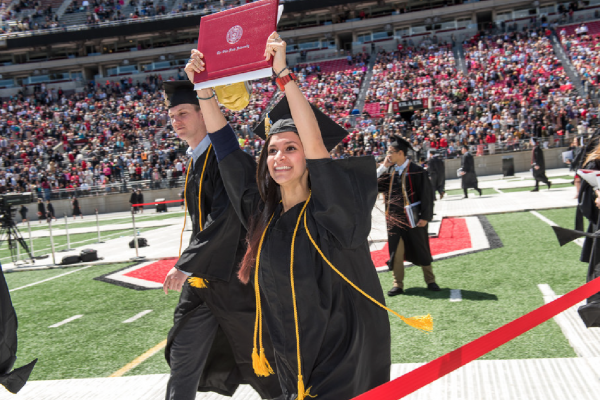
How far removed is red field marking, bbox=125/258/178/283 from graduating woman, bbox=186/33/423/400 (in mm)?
6423

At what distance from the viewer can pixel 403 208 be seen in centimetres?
654

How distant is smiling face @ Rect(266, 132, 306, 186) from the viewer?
208cm

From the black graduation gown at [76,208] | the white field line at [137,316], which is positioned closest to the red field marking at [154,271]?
the white field line at [137,316]

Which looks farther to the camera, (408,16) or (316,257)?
(408,16)

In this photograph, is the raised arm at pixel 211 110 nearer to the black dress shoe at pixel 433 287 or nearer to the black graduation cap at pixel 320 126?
the black graduation cap at pixel 320 126

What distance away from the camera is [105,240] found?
15609 millimetres

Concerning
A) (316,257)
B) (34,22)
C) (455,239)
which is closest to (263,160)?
(316,257)

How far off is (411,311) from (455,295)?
0.73 metres

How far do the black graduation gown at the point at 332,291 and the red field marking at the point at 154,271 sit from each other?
6.44 meters

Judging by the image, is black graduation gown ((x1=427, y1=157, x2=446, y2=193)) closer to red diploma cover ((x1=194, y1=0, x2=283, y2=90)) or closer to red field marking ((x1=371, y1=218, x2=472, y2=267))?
red field marking ((x1=371, y1=218, x2=472, y2=267))

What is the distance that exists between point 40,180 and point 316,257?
113ft

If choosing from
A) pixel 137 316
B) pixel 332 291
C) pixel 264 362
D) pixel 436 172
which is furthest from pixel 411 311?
pixel 436 172

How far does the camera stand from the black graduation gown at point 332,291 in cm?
194

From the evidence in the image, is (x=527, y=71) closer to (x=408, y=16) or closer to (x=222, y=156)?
→ (x=408, y=16)
